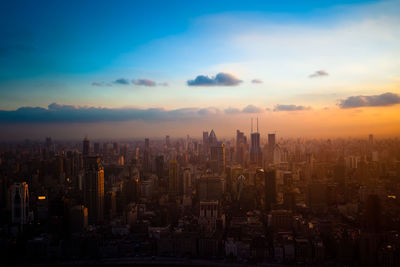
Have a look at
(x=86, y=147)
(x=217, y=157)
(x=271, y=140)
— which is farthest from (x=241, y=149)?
(x=86, y=147)

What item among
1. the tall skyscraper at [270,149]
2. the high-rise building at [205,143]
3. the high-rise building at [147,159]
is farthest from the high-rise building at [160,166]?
the tall skyscraper at [270,149]

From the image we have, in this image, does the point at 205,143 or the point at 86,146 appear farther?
the point at 205,143

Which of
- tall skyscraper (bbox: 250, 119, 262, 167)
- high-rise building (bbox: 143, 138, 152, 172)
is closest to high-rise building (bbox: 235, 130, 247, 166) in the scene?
tall skyscraper (bbox: 250, 119, 262, 167)

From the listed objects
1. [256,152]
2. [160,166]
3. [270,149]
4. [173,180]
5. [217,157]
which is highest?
[270,149]

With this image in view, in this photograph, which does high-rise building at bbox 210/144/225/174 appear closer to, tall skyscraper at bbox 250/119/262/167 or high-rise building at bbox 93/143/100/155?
tall skyscraper at bbox 250/119/262/167

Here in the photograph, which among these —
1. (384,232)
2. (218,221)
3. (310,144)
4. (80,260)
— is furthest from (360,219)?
(80,260)

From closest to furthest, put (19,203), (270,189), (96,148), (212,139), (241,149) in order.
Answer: (19,203), (96,148), (270,189), (212,139), (241,149)

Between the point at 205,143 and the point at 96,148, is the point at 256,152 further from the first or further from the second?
the point at 96,148
